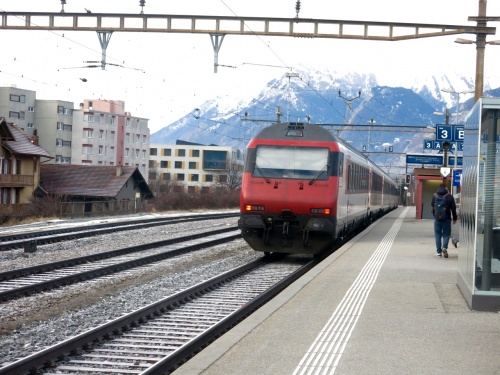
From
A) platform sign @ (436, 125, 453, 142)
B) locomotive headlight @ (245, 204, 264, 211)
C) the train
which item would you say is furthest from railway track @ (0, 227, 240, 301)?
platform sign @ (436, 125, 453, 142)

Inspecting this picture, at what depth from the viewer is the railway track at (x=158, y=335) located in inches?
318

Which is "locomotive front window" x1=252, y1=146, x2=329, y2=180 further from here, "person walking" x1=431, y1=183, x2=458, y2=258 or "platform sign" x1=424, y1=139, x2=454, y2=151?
"platform sign" x1=424, y1=139, x2=454, y2=151

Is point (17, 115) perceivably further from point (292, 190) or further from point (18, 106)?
point (292, 190)

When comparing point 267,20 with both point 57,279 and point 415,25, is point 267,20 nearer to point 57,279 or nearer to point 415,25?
point 415,25

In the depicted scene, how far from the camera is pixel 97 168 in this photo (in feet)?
226

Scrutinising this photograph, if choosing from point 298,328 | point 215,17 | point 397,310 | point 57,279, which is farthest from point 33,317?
point 215,17

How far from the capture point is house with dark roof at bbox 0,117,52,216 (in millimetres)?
55219

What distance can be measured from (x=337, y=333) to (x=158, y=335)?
2.39 meters

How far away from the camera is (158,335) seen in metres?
9.91

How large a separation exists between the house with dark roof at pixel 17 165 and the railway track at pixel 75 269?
34.1 metres

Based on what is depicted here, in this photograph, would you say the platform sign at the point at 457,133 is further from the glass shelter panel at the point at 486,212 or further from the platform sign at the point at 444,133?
the glass shelter panel at the point at 486,212

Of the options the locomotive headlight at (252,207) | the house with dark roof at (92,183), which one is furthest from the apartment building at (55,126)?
the locomotive headlight at (252,207)

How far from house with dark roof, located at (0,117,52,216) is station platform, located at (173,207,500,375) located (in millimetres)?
43671

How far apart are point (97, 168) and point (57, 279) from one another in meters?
55.6
